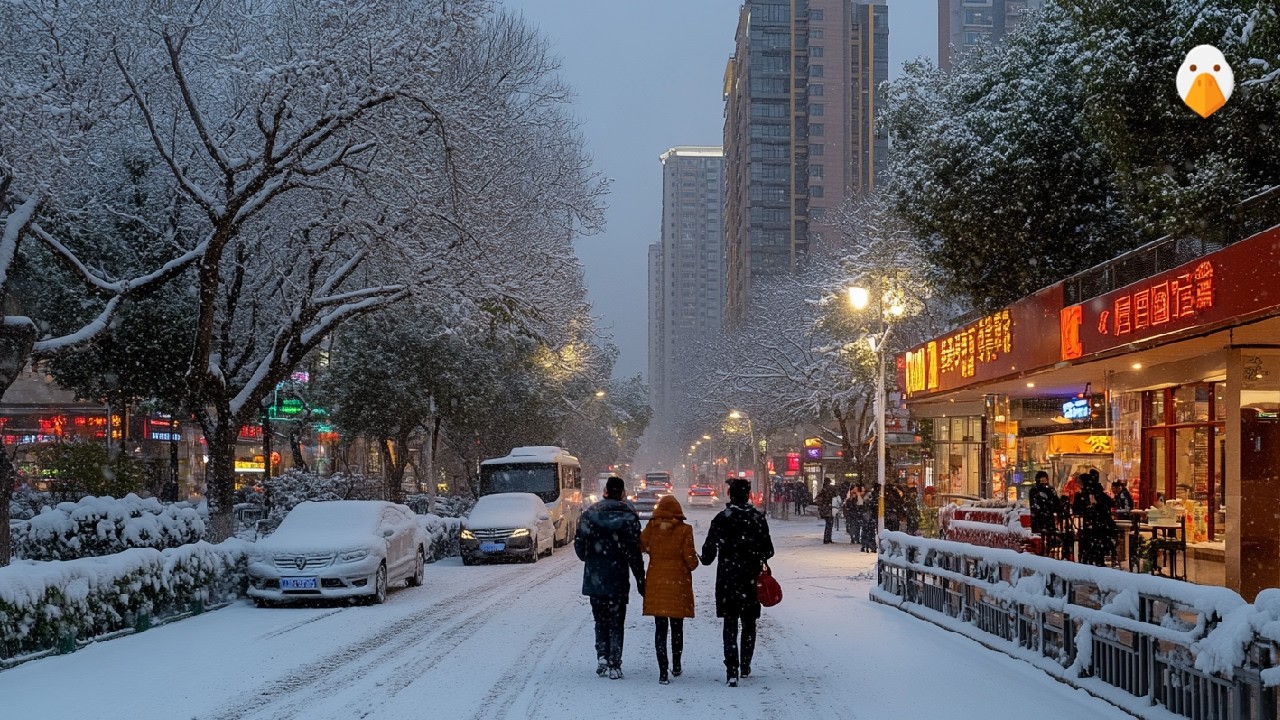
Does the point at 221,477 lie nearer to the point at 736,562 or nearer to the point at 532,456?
the point at 532,456

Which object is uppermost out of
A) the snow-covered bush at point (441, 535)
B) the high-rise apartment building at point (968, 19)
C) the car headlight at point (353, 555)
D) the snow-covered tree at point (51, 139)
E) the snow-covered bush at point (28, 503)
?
the high-rise apartment building at point (968, 19)

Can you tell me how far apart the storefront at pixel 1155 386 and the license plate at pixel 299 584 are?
11.7 metres

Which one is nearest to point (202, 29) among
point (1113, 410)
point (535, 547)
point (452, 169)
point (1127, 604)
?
point (452, 169)

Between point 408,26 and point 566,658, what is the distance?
10.7 meters

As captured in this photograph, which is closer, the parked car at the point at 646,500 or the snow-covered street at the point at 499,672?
the snow-covered street at the point at 499,672

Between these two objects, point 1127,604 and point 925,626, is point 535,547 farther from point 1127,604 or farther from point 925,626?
point 1127,604

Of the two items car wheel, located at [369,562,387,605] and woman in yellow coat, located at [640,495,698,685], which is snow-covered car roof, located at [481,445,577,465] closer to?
car wheel, located at [369,562,387,605]

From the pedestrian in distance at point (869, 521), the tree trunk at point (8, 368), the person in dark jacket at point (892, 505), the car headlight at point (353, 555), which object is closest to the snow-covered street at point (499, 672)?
the car headlight at point (353, 555)

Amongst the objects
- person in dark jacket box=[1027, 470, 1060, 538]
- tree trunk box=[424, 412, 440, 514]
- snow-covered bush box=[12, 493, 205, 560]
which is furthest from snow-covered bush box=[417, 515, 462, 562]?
person in dark jacket box=[1027, 470, 1060, 538]

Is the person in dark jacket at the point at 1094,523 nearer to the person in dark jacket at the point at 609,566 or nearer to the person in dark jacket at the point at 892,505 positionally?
the person in dark jacket at the point at 609,566

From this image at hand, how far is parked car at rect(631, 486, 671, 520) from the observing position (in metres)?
52.2

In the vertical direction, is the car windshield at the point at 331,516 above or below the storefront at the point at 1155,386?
below

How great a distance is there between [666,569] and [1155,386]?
14.9m

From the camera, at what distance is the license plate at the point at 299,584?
1659cm
